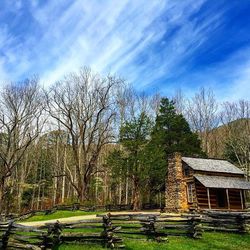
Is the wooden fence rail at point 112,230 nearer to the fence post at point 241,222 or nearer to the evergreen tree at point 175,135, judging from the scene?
the fence post at point 241,222

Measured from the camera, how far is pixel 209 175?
102 ft

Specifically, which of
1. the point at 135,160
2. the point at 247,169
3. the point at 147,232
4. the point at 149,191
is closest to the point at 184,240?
the point at 147,232

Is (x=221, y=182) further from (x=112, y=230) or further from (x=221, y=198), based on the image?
(x=112, y=230)

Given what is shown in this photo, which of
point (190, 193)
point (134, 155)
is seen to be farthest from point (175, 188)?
point (134, 155)

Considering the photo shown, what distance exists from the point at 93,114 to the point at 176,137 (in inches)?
425

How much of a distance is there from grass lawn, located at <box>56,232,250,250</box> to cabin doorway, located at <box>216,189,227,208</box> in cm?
1652

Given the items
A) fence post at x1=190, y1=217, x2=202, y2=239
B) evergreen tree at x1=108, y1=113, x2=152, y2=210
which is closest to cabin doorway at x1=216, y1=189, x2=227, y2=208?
evergreen tree at x1=108, y1=113, x2=152, y2=210

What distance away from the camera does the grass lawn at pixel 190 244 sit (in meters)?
13.4

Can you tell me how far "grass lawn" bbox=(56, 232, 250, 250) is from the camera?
1343 cm

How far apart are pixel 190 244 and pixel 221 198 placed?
19.7 m

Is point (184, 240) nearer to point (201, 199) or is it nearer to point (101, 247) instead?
point (101, 247)

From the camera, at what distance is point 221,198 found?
32406mm

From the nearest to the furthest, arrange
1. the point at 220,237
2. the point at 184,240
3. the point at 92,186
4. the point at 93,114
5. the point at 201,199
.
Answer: the point at 184,240
the point at 220,237
the point at 201,199
the point at 93,114
the point at 92,186

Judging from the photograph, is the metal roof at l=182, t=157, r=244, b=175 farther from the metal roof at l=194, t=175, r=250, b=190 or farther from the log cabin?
the metal roof at l=194, t=175, r=250, b=190
